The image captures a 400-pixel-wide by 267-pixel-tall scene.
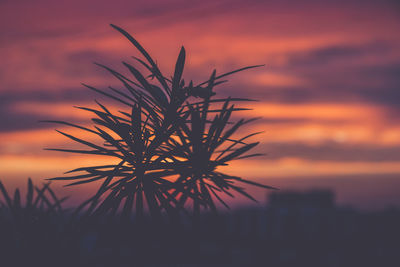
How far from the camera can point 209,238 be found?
9.98ft

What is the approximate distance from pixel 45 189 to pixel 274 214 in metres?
5.39

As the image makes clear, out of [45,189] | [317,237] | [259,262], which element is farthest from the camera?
[317,237]

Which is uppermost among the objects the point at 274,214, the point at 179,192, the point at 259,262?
the point at 179,192

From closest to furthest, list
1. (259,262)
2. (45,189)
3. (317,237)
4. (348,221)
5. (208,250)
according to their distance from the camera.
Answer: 1. (45,189)
2. (208,250)
3. (259,262)
4. (317,237)
5. (348,221)

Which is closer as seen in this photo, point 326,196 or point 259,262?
point 259,262

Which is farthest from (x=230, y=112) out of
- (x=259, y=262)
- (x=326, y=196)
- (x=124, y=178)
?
(x=326, y=196)

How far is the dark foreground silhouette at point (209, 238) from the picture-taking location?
237cm

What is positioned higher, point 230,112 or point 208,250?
point 230,112

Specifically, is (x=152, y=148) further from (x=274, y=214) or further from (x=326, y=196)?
(x=326, y=196)

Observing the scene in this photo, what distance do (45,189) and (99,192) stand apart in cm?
130

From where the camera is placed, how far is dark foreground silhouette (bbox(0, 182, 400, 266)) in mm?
2367

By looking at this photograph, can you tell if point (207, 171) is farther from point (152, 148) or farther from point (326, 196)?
point (326, 196)

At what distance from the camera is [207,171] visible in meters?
2.53

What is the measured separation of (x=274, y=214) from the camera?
26.5 feet
